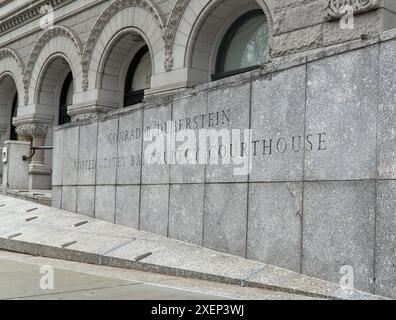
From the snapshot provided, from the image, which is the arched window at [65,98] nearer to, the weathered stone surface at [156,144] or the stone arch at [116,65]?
the stone arch at [116,65]

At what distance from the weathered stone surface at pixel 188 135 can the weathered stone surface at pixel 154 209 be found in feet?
1.21

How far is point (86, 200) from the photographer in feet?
37.0

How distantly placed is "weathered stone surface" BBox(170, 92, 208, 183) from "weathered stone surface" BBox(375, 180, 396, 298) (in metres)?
3.11

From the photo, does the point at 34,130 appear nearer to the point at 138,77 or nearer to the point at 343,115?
the point at 138,77

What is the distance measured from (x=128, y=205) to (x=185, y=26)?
598 centimetres

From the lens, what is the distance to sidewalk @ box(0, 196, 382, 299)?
6.17m

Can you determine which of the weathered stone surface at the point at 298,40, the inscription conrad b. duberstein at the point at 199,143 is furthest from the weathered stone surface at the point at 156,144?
the weathered stone surface at the point at 298,40

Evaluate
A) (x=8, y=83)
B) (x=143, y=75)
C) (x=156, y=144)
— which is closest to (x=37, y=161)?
(x=143, y=75)

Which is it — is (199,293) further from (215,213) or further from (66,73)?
(66,73)

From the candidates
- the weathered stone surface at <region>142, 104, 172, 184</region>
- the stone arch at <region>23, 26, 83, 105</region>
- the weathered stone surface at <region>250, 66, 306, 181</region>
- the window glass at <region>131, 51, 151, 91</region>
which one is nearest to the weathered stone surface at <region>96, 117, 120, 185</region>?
the weathered stone surface at <region>142, 104, 172, 184</region>

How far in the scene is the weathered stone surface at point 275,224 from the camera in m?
6.57

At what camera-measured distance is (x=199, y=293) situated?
5.81m

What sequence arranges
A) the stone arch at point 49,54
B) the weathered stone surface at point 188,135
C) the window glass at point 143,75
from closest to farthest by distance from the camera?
the weathered stone surface at point 188,135 < the window glass at point 143,75 < the stone arch at point 49,54
